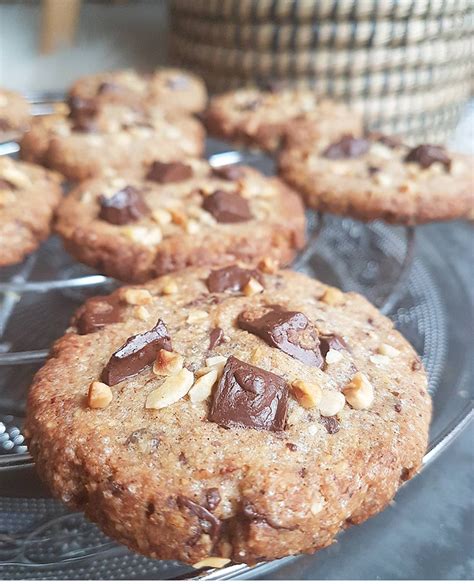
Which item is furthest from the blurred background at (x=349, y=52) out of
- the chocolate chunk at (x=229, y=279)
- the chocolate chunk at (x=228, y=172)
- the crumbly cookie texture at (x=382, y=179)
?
the chocolate chunk at (x=229, y=279)

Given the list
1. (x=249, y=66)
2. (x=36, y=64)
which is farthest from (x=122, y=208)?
(x=36, y=64)

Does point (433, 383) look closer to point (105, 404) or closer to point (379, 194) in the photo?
point (379, 194)

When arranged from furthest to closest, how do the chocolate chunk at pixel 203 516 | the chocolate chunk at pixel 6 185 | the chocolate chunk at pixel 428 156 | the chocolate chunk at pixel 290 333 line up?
the chocolate chunk at pixel 428 156, the chocolate chunk at pixel 6 185, the chocolate chunk at pixel 290 333, the chocolate chunk at pixel 203 516

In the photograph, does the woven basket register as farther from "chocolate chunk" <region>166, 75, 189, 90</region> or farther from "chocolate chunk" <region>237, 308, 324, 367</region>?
"chocolate chunk" <region>237, 308, 324, 367</region>

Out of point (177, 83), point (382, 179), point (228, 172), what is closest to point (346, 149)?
point (382, 179)

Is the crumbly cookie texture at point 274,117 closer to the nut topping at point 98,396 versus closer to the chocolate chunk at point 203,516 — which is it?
the nut topping at point 98,396

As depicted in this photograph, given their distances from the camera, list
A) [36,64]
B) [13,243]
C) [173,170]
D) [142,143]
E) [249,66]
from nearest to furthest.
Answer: [13,243] < [173,170] < [142,143] < [249,66] < [36,64]
